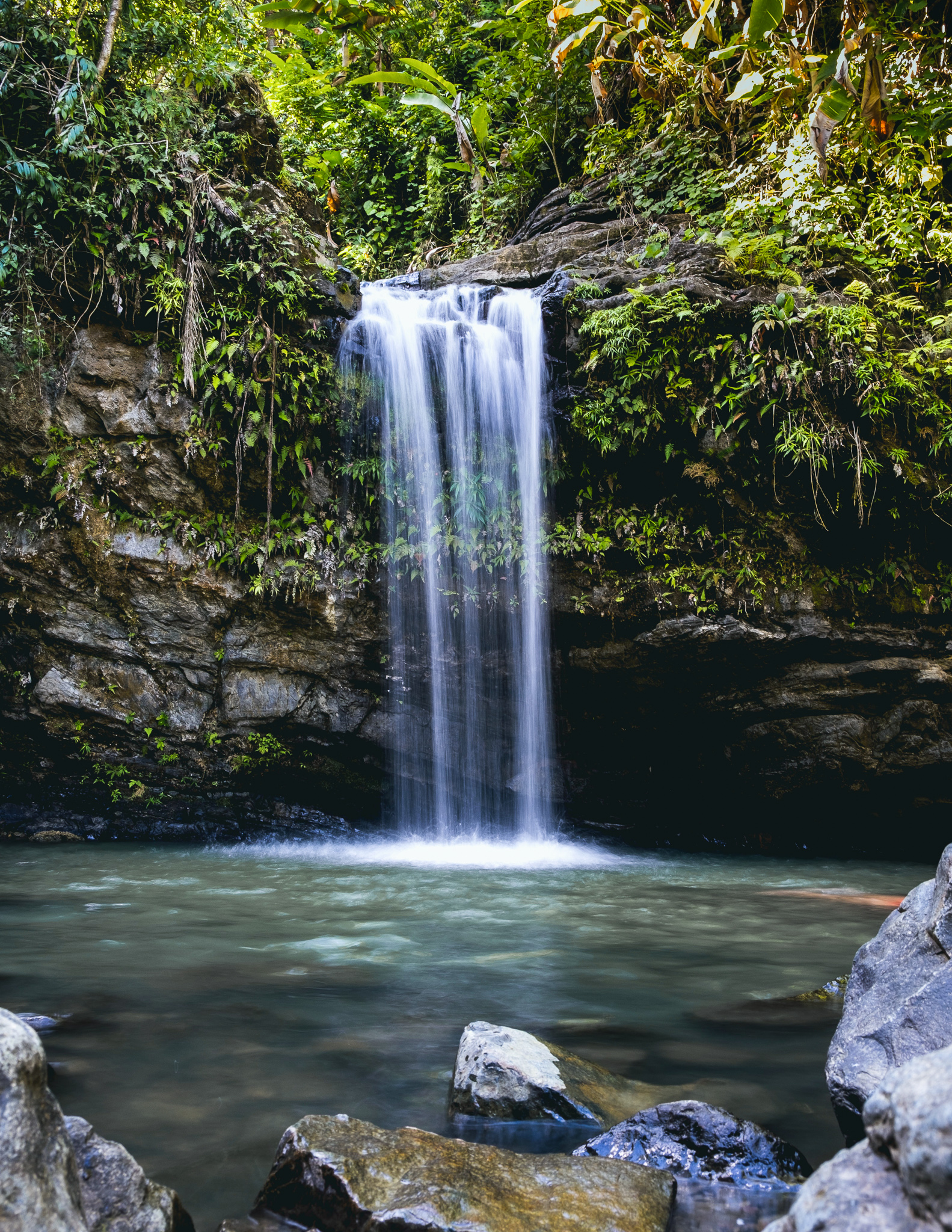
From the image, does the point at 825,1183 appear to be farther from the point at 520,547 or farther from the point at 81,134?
the point at 81,134

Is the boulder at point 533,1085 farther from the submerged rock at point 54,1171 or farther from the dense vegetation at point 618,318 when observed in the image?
the dense vegetation at point 618,318

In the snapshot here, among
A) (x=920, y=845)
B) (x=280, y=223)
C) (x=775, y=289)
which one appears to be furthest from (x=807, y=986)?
(x=280, y=223)

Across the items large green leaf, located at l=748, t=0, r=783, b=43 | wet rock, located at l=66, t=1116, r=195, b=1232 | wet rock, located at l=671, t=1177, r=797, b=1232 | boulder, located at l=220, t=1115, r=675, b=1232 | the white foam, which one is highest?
large green leaf, located at l=748, t=0, r=783, b=43

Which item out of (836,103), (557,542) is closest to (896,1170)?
(836,103)

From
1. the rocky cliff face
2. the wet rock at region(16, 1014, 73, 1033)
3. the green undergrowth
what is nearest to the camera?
the wet rock at region(16, 1014, 73, 1033)

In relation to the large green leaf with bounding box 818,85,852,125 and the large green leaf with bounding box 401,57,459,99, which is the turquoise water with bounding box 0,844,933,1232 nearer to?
the large green leaf with bounding box 818,85,852,125

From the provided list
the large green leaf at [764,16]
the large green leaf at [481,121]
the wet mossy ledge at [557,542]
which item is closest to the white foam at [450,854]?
the wet mossy ledge at [557,542]

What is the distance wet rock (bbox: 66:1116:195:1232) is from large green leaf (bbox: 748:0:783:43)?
19.1 ft

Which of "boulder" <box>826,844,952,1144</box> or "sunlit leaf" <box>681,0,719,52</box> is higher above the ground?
"sunlit leaf" <box>681,0,719,52</box>

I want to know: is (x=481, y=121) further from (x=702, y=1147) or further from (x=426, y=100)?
(x=702, y=1147)

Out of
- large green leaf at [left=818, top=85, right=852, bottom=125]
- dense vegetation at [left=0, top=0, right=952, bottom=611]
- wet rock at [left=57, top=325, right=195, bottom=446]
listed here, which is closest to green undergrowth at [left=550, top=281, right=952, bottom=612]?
dense vegetation at [left=0, top=0, right=952, bottom=611]

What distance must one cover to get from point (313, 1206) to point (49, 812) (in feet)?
25.4

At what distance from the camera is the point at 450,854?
8148 millimetres

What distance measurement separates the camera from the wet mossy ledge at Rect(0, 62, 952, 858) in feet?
25.2
